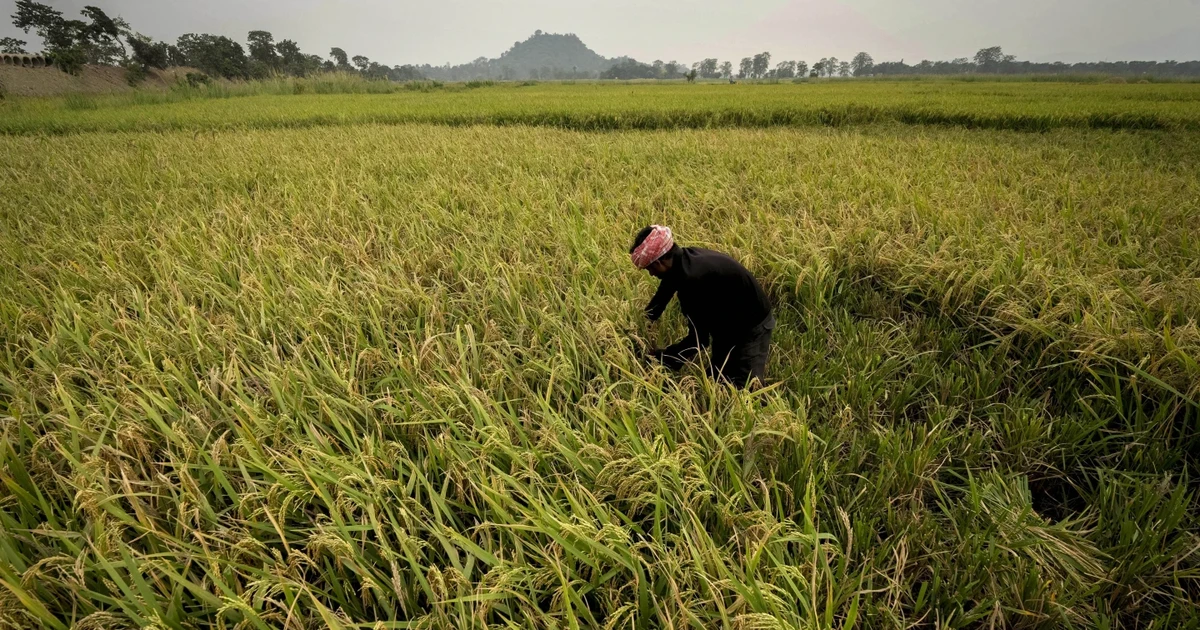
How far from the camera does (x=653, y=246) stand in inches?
73.6

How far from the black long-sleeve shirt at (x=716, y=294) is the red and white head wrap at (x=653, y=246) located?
12cm

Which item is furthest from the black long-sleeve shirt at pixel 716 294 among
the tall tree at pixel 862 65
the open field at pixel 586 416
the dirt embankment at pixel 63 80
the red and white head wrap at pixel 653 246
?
the tall tree at pixel 862 65

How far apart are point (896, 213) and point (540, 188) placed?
9.76 ft

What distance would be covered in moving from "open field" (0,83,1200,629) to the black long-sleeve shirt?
228 millimetres

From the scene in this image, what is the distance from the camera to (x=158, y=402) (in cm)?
164

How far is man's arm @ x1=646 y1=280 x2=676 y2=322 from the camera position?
2104mm

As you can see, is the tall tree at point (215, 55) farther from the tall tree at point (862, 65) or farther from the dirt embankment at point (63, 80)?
the tall tree at point (862, 65)

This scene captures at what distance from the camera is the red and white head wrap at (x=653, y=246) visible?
1.87 metres

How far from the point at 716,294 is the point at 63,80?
48.9 metres

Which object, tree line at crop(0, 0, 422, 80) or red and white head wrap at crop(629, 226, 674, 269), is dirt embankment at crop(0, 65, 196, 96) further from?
red and white head wrap at crop(629, 226, 674, 269)

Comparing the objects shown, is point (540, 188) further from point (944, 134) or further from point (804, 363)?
point (944, 134)

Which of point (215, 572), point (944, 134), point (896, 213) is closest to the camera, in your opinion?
point (215, 572)

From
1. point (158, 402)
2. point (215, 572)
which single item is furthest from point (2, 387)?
point (215, 572)

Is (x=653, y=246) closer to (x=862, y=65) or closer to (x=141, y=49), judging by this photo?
(x=141, y=49)
